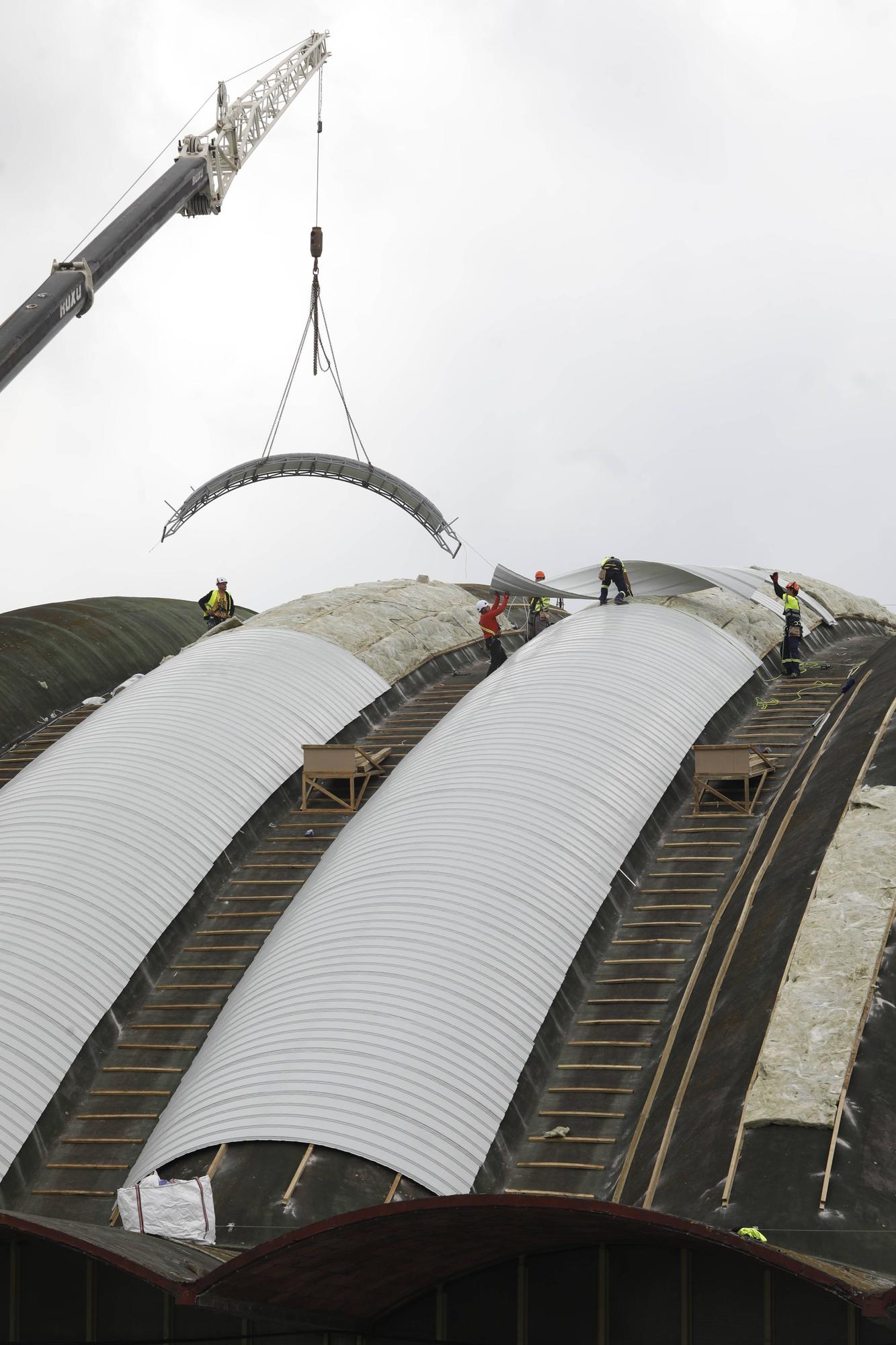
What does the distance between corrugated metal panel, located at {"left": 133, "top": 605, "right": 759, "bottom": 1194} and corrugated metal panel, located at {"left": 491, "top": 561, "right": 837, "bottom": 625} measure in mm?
7199

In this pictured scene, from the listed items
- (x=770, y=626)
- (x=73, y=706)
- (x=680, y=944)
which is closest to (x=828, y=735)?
(x=680, y=944)

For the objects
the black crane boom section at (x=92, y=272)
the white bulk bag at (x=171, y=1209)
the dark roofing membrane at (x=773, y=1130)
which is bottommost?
the white bulk bag at (x=171, y=1209)

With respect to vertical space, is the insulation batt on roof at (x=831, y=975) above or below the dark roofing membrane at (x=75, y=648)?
below

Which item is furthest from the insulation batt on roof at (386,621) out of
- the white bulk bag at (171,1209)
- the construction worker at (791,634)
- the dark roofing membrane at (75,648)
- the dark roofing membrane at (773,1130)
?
the white bulk bag at (171,1209)

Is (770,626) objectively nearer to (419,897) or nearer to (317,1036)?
(419,897)

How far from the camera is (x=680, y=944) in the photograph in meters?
26.0

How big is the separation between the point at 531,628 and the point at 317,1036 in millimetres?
23262

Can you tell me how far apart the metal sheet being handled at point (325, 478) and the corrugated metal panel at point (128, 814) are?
18.0 m

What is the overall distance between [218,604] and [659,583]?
15.4 metres

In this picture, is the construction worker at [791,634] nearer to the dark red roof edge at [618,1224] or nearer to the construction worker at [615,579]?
the construction worker at [615,579]

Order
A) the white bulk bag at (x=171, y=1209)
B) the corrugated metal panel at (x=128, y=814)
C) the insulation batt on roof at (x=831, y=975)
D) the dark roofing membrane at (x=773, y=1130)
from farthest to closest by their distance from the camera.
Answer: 1. the corrugated metal panel at (x=128, y=814)
2. the white bulk bag at (x=171, y=1209)
3. the insulation batt on roof at (x=831, y=975)
4. the dark roofing membrane at (x=773, y=1130)

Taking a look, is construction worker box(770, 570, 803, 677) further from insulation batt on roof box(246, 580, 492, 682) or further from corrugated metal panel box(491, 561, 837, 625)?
insulation batt on roof box(246, 580, 492, 682)

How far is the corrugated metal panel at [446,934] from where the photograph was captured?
21656 millimetres

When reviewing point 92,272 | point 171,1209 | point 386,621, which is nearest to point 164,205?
point 92,272
